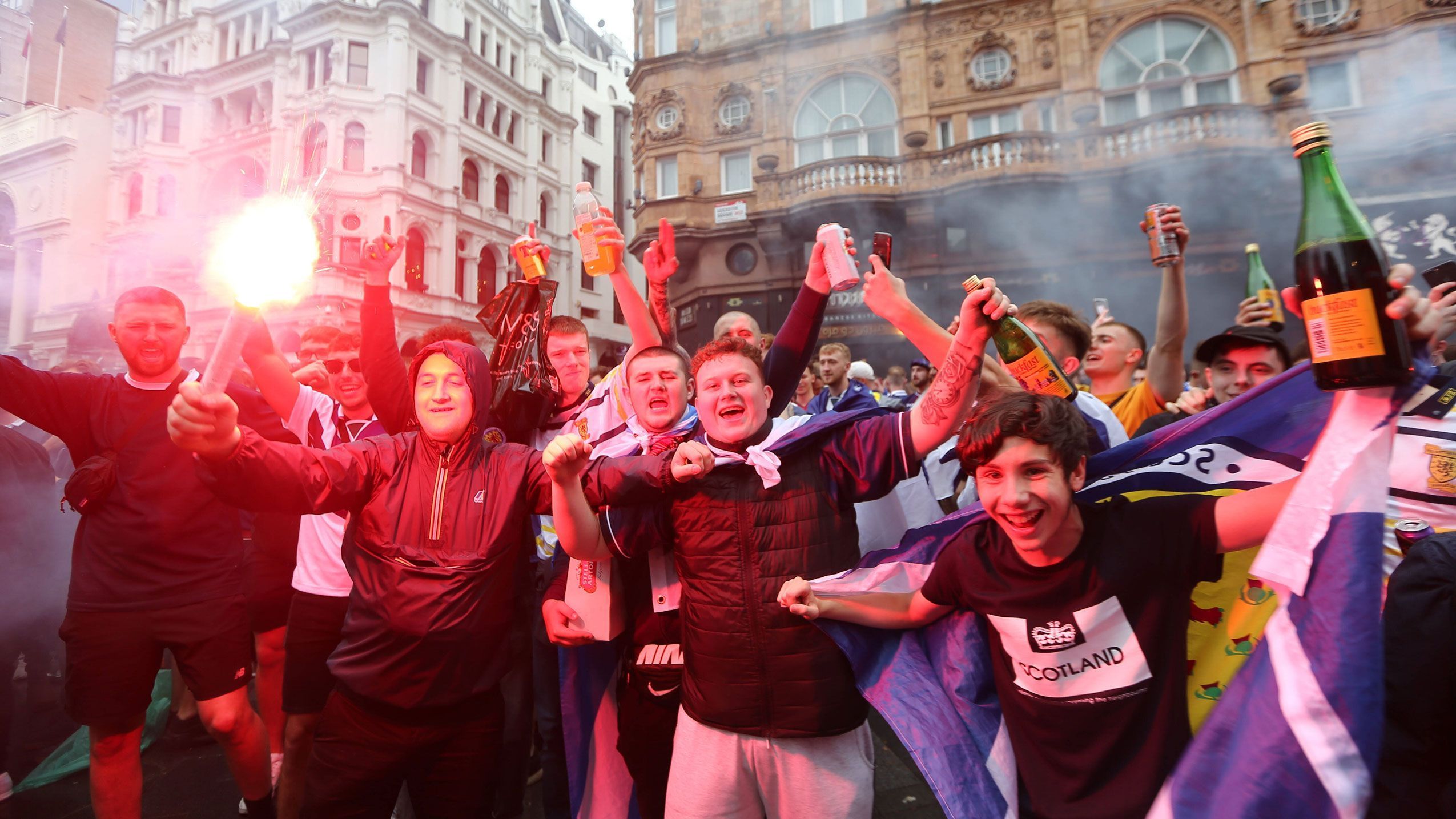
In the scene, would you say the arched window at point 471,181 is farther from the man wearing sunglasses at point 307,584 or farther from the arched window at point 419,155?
the man wearing sunglasses at point 307,584

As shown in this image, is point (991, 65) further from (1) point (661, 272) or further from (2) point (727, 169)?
(1) point (661, 272)

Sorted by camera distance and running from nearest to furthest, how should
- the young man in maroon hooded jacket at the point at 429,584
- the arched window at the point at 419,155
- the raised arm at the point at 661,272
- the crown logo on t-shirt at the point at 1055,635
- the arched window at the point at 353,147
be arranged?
the crown logo on t-shirt at the point at 1055,635 → the young man in maroon hooded jacket at the point at 429,584 → the raised arm at the point at 661,272 → the arched window at the point at 353,147 → the arched window at the point at 419,155

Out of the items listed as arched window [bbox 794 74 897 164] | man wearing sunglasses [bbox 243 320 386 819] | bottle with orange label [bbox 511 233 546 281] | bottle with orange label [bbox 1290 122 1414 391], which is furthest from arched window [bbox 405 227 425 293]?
bottle with orange label [bbox 1290 122 1414 391]

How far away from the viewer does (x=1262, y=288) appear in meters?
3.30

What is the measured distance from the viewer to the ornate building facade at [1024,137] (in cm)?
1238

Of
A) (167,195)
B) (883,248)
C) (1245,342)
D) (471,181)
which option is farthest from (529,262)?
(471,181)

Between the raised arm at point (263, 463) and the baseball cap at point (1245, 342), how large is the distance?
308 centimetres

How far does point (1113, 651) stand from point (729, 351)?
1.30 m

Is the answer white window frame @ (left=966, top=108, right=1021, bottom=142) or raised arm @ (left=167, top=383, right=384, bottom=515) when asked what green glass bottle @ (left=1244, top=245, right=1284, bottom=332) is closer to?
raised arm @ (left=167, top=383, right=384, bottom=515)

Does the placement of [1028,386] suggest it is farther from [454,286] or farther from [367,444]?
[454,286]

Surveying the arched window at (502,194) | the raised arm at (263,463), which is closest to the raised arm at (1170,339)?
the raised arm at (263,463)

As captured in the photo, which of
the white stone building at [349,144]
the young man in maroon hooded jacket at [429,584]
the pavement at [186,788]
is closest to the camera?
the young man in maroon hooded jacket at [429,584]

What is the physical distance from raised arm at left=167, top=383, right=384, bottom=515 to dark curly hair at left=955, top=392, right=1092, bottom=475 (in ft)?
5.72

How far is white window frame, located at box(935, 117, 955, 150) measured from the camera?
14.8m
